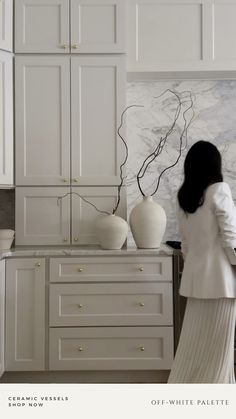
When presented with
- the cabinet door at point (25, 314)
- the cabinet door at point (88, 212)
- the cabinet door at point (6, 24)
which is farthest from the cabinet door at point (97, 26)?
the cabinet door at point (25, 314)

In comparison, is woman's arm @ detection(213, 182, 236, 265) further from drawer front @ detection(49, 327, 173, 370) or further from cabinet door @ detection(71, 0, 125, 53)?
cabinet door @ detection(71, 0, 125, 53)

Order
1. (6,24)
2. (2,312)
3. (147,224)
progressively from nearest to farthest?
(2,312) < (147,224) < (6,24)

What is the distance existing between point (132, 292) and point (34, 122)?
4.04 ft

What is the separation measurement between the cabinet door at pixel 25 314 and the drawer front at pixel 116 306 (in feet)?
0.32

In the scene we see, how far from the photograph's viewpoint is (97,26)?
2559 millimetres

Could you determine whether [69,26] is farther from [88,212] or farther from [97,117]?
[88,212]

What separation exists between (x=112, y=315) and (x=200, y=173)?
0.98 metres

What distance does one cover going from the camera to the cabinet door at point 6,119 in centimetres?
249

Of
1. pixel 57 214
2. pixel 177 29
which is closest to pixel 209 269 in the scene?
pixel 57 214

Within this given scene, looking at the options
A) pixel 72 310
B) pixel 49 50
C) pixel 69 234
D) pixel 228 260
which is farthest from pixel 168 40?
pixel 72 310

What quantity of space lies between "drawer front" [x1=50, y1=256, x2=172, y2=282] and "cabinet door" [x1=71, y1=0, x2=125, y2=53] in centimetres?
132

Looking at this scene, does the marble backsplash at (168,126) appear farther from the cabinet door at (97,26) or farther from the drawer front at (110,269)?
the drawer front at (110,269)

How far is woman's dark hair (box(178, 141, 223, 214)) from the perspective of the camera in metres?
1.77

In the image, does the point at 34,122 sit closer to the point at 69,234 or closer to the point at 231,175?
the point at 69,234
